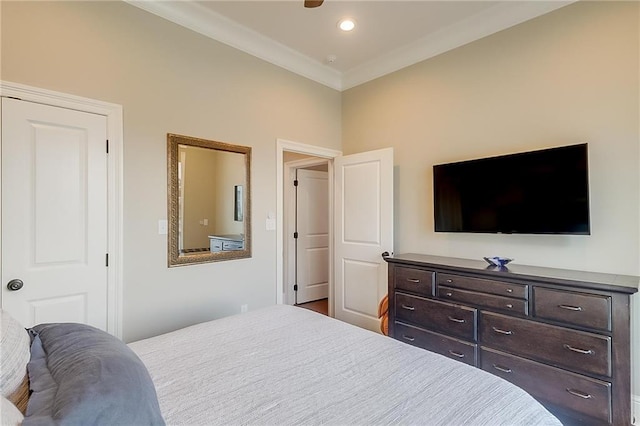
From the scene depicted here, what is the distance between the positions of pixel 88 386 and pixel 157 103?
7.35 ft

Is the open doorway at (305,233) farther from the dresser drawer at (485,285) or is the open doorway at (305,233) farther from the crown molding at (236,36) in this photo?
the dresser drawer at (485,285)

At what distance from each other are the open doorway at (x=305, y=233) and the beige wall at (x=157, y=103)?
1510mm

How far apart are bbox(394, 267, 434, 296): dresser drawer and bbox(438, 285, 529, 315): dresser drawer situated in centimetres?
10

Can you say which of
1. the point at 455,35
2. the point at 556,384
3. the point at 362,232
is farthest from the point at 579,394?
the point at 455,35

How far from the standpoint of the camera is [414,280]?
2.69 metres

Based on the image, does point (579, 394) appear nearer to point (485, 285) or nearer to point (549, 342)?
point (549, 342)

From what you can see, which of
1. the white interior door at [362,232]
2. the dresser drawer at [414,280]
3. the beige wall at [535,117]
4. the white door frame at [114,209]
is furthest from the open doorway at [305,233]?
the white door frame at [114,209]

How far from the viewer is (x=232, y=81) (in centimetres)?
294

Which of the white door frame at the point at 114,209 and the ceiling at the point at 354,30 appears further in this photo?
the ceiling at the point at 354,30

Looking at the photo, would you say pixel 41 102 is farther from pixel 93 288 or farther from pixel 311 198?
pixel 311 198

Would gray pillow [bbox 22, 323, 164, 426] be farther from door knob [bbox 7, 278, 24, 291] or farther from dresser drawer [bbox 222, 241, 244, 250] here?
dresser drawer [bbox 222, 241, 244, 250]

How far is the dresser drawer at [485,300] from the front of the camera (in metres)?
2.11

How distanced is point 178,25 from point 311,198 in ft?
9.63

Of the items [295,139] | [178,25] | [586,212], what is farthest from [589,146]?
[178,25]
